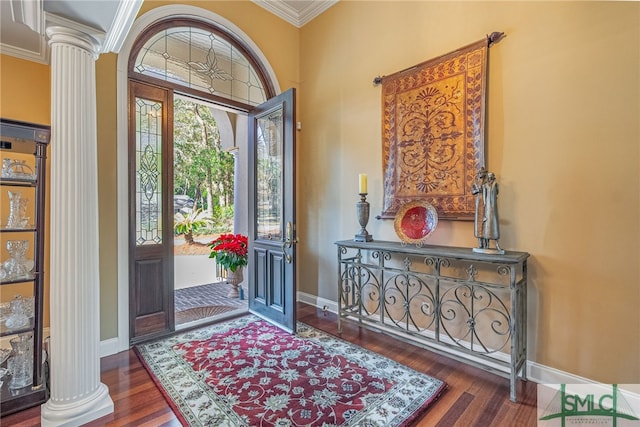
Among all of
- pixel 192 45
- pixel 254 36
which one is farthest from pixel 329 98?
pixel 192 45

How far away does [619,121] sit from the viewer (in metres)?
1.78

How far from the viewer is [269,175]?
3.28m

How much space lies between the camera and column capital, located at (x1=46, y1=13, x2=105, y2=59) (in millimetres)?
1564

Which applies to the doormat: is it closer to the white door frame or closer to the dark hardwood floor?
the white door frame

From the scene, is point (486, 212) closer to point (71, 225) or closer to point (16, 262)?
point (71, 225)

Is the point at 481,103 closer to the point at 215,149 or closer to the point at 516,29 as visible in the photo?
the point at 516,29

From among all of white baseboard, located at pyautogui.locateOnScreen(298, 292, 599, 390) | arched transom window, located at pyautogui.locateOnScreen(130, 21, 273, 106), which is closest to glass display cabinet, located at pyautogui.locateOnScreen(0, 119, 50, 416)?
arched transom window, located at pyautogui.locateOnScreen(130, 21, 273, 106)

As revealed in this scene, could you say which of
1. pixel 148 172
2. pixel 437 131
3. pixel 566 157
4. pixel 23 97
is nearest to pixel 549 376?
pixel 566 157

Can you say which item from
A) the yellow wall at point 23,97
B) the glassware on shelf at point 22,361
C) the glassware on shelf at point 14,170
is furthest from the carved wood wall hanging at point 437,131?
the yellow wall at point 23,97

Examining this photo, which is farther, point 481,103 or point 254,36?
point 254,36

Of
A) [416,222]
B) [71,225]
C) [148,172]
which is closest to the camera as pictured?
[71,225]

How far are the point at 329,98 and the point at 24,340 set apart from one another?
3447mm

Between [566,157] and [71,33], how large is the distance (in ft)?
10.3

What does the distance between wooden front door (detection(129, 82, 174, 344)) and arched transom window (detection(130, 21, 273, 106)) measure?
0.94 feet
